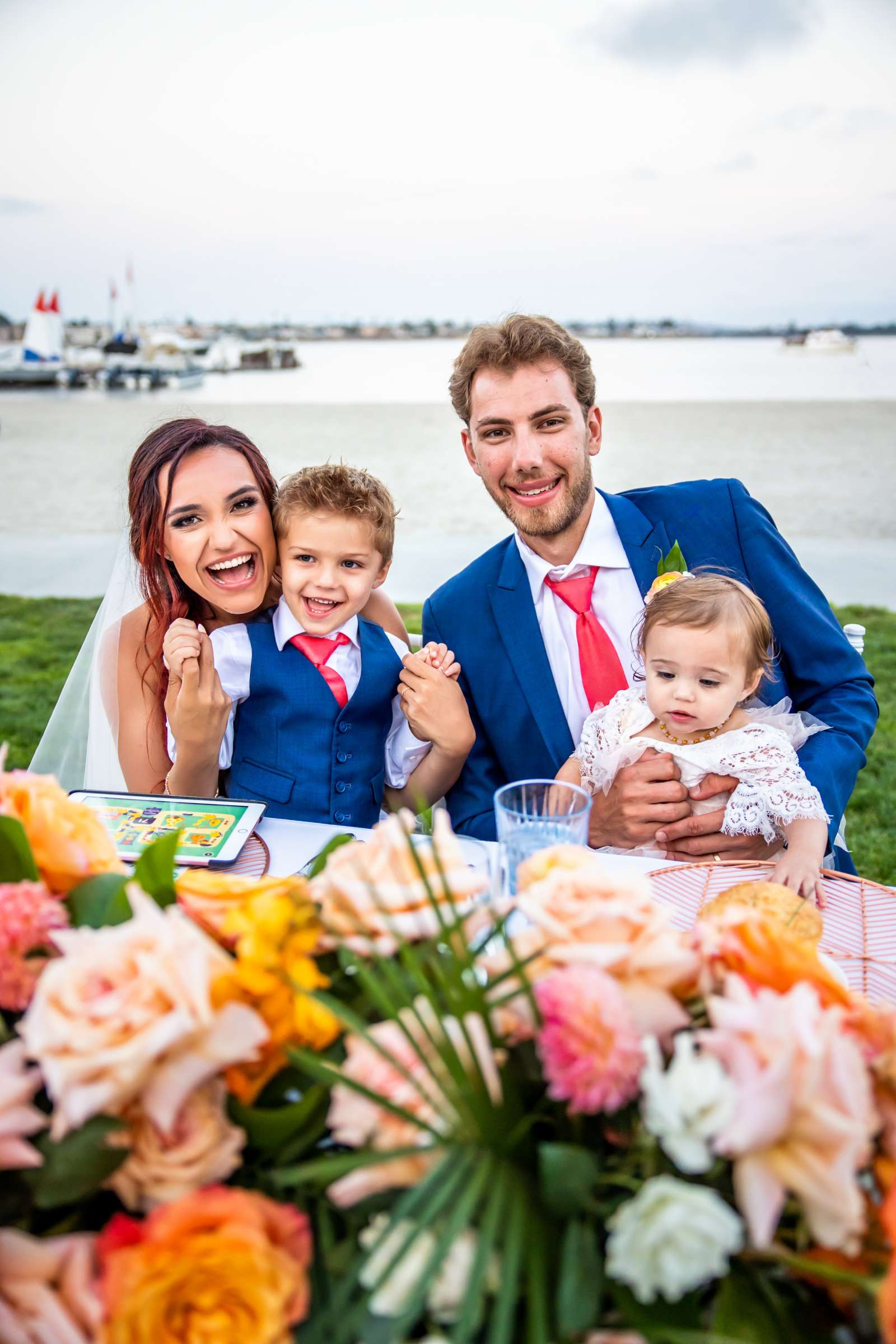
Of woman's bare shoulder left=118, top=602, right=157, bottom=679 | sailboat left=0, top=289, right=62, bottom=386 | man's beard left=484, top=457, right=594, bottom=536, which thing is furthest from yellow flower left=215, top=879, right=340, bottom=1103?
sailboat left=0, top=289, right=62, bottom=386

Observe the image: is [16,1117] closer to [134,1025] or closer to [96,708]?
[134,1025]

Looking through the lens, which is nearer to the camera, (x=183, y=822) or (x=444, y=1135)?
(x=444, y=1135)

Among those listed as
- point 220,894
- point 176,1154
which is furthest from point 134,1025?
point 220,894

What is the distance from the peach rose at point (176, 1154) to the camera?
66 centimetres

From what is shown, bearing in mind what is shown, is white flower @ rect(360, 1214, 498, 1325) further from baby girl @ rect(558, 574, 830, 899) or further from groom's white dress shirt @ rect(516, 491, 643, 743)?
groom's white dress shirt @ rect(516, 491, 643, 743)

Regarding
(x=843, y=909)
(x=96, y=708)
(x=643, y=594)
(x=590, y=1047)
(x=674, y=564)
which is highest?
(x=674, y=564)

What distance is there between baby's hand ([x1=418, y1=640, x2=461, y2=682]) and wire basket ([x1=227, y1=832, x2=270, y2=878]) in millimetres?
798

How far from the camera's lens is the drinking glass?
1.46 metres

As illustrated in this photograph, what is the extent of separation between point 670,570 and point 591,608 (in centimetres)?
30

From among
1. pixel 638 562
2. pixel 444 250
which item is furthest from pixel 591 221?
pixel 638 562

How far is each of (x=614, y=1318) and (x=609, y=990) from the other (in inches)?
8.9

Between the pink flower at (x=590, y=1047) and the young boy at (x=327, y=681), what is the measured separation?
1792 mm

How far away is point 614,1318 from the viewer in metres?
0.62

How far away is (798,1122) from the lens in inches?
23.9
